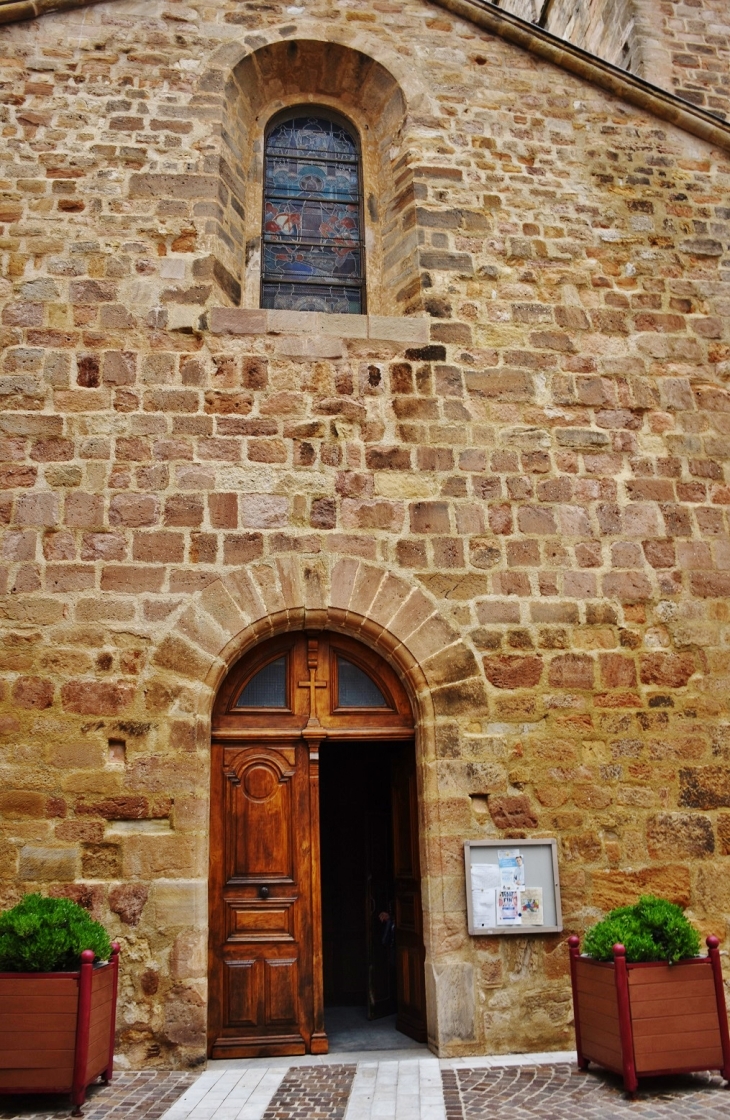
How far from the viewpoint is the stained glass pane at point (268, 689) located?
5754 mm

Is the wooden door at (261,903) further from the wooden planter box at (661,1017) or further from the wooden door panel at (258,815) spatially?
the wooden planter box at (661,1017)

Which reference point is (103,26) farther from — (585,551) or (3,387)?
(585,551)

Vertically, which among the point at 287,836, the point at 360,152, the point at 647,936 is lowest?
the point at 647,936

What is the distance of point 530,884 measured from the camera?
5352 millimetres

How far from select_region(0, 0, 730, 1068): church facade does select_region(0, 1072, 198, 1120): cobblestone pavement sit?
0.22 metres

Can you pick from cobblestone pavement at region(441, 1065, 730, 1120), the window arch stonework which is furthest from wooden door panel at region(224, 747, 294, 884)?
the window arch stonework

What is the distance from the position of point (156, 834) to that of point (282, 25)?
5908 mm

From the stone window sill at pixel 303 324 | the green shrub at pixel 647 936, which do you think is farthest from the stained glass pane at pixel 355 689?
the stone window sill at pixel 303 324

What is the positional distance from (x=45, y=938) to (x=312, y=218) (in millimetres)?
5259

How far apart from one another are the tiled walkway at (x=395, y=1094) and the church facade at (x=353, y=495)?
0.29 m

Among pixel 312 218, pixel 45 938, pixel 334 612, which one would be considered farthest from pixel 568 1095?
pixel 312 218

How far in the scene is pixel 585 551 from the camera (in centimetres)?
601

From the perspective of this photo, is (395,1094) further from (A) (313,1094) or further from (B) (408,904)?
(B) (408,904)

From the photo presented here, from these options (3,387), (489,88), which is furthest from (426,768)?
(489,88)
